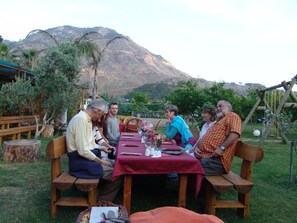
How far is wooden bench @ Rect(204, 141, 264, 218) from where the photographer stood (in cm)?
372

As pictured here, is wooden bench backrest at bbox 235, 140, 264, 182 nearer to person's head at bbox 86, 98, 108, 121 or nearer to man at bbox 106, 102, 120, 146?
person's head at bbox 86, 98, 108, 121

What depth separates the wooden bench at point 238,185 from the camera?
372 centimetres

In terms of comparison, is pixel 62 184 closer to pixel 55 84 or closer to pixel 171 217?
pixel 171 217

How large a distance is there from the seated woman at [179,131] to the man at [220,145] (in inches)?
46.6

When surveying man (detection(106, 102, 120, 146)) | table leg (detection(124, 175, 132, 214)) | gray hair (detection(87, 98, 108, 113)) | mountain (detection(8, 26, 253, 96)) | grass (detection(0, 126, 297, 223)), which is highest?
mountain (detection(8, 26, 253, 96))

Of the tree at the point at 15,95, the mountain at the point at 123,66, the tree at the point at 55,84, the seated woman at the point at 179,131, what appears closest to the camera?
the seated woman at the point at 179,131

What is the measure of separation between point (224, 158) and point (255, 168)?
3.37 metres

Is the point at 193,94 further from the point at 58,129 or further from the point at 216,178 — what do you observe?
the point at 216,178

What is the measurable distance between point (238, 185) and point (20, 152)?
482 centimetres

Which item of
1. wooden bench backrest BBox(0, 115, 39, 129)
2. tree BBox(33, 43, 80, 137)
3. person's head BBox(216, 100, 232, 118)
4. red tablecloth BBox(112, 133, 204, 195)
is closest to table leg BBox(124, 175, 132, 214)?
red tablecloth BBox(112, 133, 204, 195)

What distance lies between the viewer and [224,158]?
415 cm

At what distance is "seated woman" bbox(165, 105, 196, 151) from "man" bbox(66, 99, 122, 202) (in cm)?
199

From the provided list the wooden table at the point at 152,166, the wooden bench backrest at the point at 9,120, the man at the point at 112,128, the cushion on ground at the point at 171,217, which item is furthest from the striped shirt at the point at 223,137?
the wooden bench backrest at the point at 9,120

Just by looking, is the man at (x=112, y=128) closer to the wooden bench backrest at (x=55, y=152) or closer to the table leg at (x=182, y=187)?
the wooden bench backrest at (x=55, y=152)
